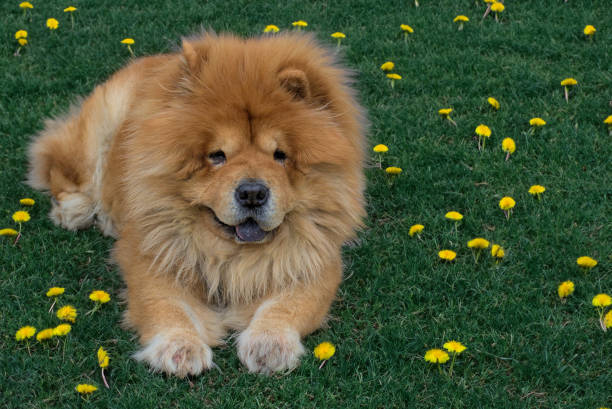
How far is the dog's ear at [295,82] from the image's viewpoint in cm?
330

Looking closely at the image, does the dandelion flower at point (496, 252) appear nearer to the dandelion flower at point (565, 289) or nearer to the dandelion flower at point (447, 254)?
the dandelion flower at point (447, 254)

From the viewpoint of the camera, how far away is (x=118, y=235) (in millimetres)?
4160

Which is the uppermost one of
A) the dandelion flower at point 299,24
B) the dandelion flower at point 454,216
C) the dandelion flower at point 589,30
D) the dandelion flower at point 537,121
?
the dandelion flower at point 589,30

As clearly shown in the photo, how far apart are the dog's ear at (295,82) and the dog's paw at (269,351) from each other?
41.0 inches

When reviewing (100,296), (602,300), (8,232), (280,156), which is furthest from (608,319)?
(8,232)

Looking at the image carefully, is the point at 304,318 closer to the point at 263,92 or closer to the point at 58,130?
the point at 263,92

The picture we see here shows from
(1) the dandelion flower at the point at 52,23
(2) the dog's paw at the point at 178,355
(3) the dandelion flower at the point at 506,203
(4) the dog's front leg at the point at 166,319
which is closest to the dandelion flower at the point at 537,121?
(3) the dandelion flower at the point at 506,203

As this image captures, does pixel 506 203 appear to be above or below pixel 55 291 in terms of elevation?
above

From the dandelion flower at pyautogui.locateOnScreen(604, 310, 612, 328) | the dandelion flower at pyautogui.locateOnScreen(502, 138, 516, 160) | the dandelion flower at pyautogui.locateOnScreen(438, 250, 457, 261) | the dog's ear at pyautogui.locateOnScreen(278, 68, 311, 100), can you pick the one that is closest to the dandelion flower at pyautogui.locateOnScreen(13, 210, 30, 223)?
the dog's ear at pyautogui.locateOnScreen(278, 68, 311, 100)

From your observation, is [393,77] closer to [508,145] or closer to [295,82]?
[508,145]

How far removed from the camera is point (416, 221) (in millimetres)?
4254

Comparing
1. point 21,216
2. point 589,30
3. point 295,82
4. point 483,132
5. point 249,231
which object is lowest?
point 21,216

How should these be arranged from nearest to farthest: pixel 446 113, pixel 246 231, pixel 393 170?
pixel 246 231
pixel 393 170
pixel 446 113

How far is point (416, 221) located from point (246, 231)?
125 cm
